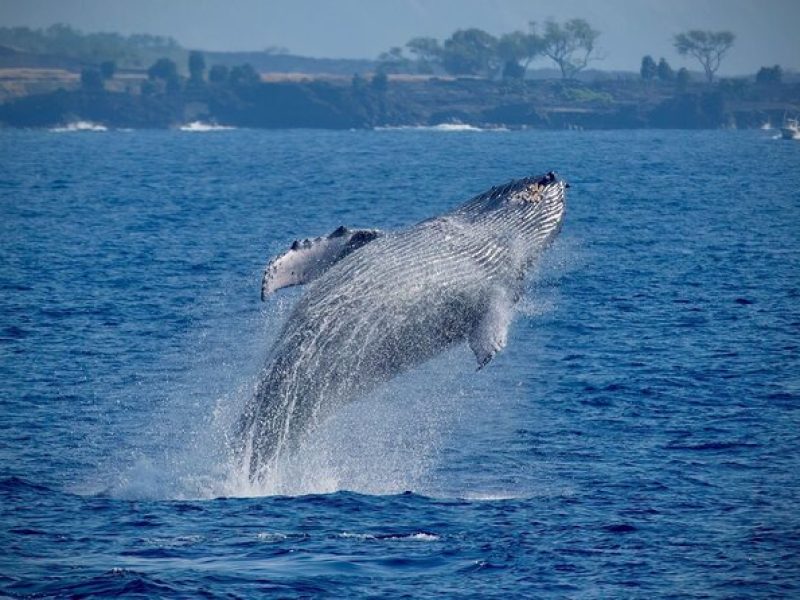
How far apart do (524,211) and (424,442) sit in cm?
525

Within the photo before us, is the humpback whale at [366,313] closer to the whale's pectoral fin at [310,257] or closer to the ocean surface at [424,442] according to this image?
the whale's pectoral fin at [310,257]

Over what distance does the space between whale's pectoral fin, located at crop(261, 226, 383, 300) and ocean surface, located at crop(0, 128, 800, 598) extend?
164 centimetres

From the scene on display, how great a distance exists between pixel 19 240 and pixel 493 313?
38455 millimetres

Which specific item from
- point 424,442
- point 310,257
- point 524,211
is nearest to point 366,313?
point 310,257

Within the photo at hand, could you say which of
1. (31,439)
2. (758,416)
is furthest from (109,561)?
(758,416)

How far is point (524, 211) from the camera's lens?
62.6 ft

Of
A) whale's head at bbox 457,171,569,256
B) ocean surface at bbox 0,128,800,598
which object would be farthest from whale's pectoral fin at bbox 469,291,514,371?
ocean surface at bbox 0,128,800,598

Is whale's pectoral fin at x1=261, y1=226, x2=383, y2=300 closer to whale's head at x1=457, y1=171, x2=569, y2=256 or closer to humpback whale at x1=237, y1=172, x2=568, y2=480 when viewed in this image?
humpback whale at x1=237, y1=172, x2=568, y2=480

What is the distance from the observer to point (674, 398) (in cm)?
2616

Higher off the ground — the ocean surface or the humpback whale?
the humpback whale

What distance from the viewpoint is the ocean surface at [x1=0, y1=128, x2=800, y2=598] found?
16.2 meters

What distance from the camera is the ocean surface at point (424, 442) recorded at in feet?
53.2

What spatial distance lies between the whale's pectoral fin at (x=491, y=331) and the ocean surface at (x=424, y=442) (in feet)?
6.43

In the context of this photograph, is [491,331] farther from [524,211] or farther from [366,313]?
[524,211]
